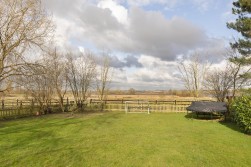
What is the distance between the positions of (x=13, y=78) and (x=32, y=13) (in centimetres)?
364

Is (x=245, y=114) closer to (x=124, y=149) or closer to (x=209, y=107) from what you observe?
(x=209, y=107)

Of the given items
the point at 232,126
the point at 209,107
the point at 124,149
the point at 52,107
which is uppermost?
the point at 209,107

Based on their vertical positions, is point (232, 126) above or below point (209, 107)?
below

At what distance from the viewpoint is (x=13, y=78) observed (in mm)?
12492

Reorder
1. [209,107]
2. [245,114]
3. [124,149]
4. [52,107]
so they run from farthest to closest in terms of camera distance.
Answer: [52,107]
[209,107]
[245,114]
[124,149]

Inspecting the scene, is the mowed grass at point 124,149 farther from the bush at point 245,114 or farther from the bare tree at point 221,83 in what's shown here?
the bare tree at point 221,83

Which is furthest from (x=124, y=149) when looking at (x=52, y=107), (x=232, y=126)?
(x=52, y=107)

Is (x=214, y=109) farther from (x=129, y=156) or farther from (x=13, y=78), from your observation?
(x=13, y=78)

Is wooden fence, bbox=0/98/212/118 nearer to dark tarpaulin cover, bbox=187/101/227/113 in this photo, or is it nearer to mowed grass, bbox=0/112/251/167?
dark tarpaulin cover, bbox=187/101/227/113

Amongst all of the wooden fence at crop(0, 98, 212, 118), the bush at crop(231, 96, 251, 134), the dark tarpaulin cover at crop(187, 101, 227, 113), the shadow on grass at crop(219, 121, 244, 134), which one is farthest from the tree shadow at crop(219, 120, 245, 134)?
the wooden fence at crop(0, 98, 212, 118)

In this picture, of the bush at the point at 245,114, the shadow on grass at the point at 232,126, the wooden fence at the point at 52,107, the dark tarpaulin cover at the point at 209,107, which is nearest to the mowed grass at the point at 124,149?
the bush at the point at 245,114

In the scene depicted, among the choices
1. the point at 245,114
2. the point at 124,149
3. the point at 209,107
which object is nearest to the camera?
the point at 124,149

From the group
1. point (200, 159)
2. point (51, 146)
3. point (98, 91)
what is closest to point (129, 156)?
point (200, 159)

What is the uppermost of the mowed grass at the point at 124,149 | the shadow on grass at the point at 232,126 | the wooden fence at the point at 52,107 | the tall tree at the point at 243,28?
the tall tree at the point at 243,28
